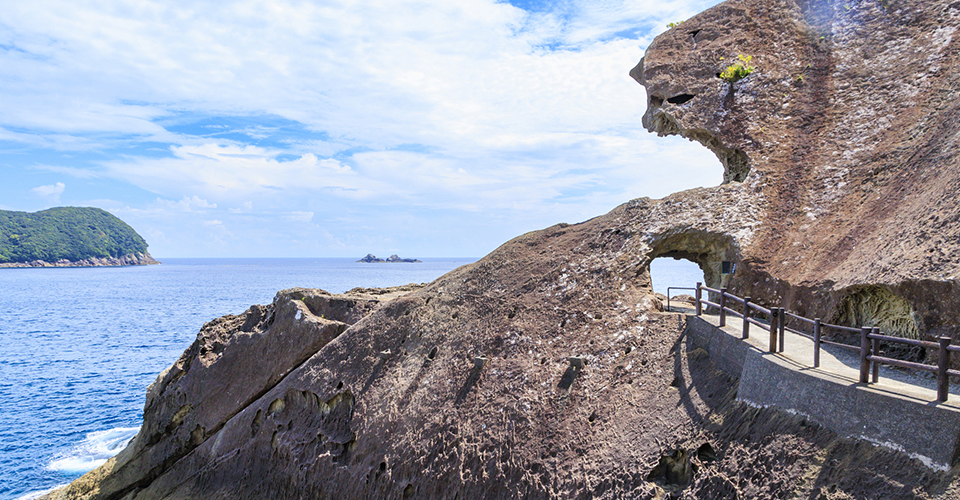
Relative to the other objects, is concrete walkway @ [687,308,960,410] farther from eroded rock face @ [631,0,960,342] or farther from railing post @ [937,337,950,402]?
eroded rock face @ [631,0,960,342]

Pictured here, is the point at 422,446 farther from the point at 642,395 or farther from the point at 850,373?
the point at 850,373

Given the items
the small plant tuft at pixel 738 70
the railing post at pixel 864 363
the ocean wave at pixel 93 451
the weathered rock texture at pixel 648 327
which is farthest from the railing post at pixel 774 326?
the ocean wave at pixel 93 451

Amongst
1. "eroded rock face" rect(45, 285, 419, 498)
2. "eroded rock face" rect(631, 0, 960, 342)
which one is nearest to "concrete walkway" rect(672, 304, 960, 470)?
"eroded rock face" rect(631, 0, 960, 342)

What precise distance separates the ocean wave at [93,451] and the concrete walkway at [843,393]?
91.9 feet

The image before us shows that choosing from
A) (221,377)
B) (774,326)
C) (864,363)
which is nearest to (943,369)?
(864,363)

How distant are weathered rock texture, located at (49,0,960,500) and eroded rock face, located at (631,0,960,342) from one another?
69 millimetres

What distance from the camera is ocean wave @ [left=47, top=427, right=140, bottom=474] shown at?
25.6 meters

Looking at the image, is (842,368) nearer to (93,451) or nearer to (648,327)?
(648,327)

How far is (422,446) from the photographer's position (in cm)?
1560

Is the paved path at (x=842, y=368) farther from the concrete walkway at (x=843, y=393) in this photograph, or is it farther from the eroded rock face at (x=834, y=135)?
the eroded rock face at (x=834, y=135)

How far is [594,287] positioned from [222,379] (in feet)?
48.4

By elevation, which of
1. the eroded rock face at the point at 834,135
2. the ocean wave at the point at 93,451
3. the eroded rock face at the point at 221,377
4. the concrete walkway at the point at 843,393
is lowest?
the ocean wave at the point at 93,451

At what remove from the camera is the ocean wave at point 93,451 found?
25620mm

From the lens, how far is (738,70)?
21.2m
